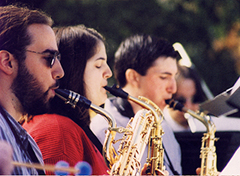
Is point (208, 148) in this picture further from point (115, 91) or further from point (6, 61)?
point (6, 61)

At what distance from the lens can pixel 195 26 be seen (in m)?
9.63

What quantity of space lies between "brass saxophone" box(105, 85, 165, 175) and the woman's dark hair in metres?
0.33

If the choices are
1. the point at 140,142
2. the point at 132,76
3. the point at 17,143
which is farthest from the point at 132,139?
the point at 132,76

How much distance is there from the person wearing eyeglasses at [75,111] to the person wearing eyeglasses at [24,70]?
19 cm

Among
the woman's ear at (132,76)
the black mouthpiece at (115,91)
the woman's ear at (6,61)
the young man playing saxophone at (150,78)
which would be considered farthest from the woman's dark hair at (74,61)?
the woman's ear at (132,76)

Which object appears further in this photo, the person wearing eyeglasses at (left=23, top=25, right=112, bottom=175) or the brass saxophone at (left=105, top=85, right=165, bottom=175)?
the brass saxophone at (left=105, top=85, right=165, bottom=175)

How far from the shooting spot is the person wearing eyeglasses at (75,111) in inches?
81.4

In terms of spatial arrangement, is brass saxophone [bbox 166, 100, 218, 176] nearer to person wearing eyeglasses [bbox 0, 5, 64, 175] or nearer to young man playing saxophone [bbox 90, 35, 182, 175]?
young man playing saxophone [bbox 90, 35, 182, 175]

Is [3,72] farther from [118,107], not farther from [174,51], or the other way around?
[174,51]

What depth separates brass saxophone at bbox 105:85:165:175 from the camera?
7.80ft

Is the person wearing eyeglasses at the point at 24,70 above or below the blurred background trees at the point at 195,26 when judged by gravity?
below

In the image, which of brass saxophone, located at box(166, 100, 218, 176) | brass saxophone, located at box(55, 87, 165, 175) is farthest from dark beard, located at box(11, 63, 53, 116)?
brass saxophone, located at box(166, 100, 218, 176)

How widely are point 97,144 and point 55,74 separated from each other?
82 cm

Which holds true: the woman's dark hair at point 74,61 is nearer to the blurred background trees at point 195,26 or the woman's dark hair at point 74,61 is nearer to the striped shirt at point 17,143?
the striped shirt at point 17,143
